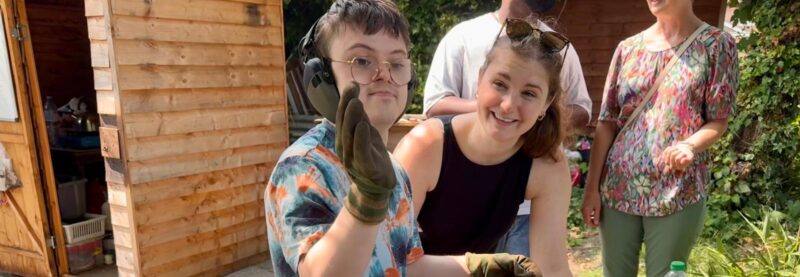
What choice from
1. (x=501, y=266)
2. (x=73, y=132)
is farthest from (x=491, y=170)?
(x=73, y=132)

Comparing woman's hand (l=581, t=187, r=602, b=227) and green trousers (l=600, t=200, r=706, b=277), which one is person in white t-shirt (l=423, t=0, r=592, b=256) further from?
green trousers (l=600, t=200, r=706, b=277)

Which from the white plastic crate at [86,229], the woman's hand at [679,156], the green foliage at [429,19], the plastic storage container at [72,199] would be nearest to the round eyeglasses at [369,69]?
the woman's hand at [679,156]

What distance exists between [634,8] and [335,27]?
6114 millimetres

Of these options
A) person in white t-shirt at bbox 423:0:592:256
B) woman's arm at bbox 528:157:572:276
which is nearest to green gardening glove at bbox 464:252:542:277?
woman's arm at bbox 528:157:572:276

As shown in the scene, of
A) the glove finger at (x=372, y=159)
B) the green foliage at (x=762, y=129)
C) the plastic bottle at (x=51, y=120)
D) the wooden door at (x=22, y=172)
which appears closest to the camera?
the glove finger at (x=372, y=159)

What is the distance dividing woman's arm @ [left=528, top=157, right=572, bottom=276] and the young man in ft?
1.55

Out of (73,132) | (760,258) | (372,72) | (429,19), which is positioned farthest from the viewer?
(429,19)

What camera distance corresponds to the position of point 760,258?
10.2 feet

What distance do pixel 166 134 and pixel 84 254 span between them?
65.4 inches

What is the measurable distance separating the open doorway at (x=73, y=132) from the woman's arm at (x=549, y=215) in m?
4.15

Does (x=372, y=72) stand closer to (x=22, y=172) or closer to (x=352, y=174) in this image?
(x=352, y=174)

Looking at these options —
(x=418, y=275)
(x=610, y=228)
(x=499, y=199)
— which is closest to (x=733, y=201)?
(x=610, y=228)

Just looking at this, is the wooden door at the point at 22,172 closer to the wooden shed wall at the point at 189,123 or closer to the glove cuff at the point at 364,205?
the wooden shed wall at the point at 189,123

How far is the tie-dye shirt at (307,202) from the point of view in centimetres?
95
